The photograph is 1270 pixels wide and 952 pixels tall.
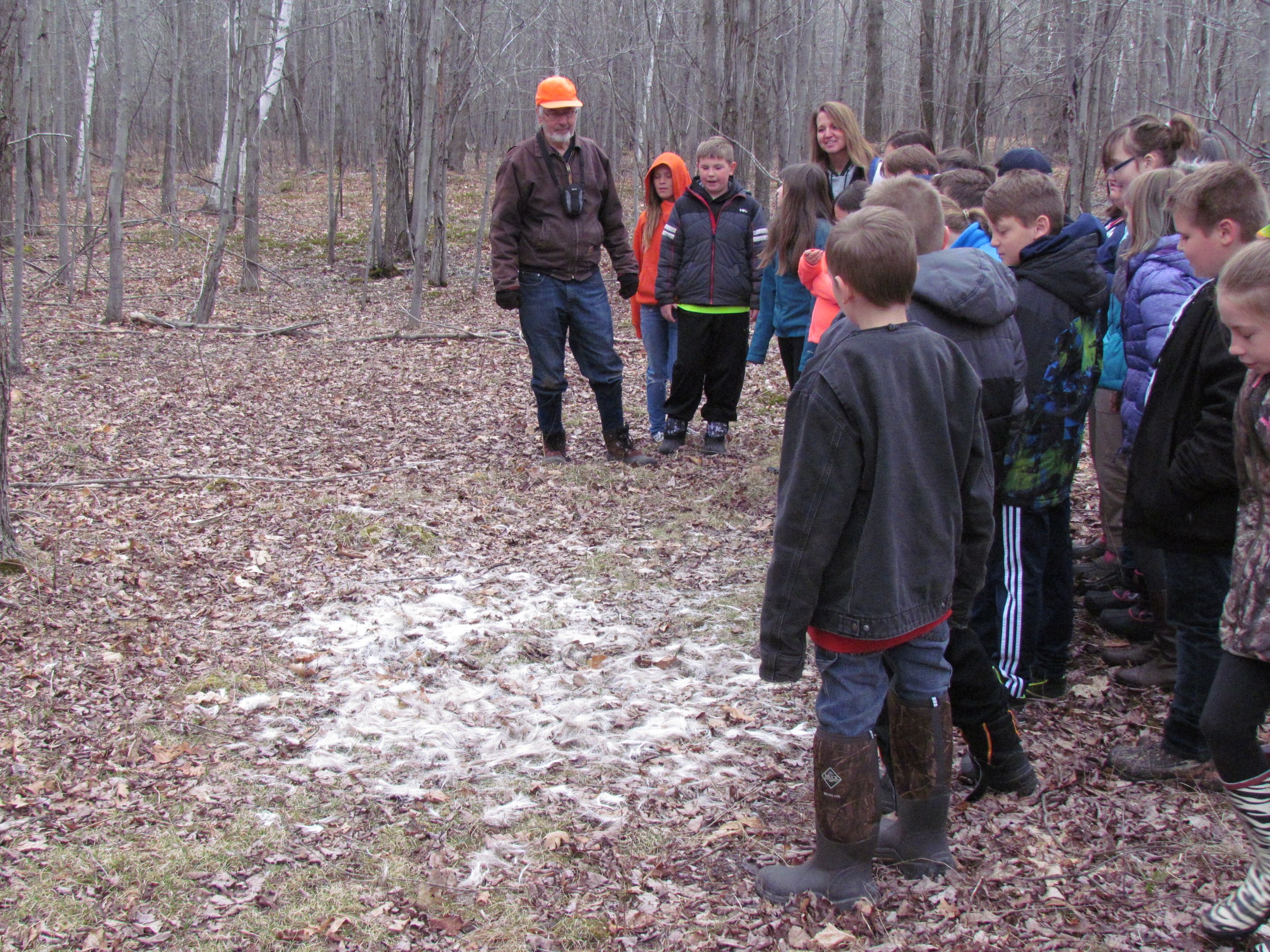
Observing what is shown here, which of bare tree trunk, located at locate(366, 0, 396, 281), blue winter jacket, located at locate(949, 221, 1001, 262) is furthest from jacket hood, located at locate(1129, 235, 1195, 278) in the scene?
bare tree trunk, located at locate(366, 0, 396, 281)

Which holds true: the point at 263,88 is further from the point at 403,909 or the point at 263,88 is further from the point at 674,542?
the point at 403,909

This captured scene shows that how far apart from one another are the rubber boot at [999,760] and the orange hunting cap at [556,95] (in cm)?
450

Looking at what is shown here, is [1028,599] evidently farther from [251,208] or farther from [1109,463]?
[251,208]

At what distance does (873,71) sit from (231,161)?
746cm

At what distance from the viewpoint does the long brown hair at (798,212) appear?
568 centimetres

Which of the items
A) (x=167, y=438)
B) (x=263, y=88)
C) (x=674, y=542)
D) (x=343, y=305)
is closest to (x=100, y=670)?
(x=674, y=542)

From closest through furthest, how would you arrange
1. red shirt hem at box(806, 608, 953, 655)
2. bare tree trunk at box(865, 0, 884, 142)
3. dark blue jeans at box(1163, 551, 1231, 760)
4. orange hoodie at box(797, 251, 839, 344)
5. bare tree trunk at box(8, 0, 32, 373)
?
red shirt hem at box(806, 608, 953, 655) < dark blue jeans at box(1163, 551, 1231, 760) < orange hoodie at box(797, 251, 839, 344) < bare tree trunk at box(8, 0, 32, 373) < bare tree trunk at box(865, 0, 884, 142)

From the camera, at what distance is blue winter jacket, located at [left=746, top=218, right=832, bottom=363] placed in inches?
231

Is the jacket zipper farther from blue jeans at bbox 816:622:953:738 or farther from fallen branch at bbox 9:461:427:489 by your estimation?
blue jeans at bbox 816:622:953:738

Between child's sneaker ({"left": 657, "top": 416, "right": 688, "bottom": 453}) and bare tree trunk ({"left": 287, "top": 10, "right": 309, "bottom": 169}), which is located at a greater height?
bare tree trunk ({"left": 287, "top": 10, "right": 309, "bottom": 169})

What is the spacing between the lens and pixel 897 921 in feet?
8.59

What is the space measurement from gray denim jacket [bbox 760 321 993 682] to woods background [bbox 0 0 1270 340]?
14.9 ft

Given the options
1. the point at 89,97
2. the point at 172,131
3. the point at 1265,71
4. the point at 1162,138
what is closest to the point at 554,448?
the point at 1162,138

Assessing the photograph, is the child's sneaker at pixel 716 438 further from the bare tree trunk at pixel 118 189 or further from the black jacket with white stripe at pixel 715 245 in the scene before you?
the bare tree trunk at pixel 118 189
